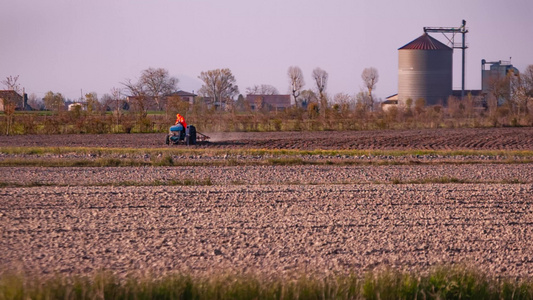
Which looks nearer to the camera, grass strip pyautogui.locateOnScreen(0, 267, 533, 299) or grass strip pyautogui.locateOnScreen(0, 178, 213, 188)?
grass strip pyautogui.locateOnScreen(0, 267, 533, 299)

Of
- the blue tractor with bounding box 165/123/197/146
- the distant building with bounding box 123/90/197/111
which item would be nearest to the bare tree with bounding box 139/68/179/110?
the distant building with bounding box 123/90/197/111

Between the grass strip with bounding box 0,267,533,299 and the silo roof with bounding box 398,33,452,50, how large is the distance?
64.5 meters

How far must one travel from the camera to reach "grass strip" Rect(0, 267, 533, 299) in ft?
20.7

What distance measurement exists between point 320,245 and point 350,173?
9232mm

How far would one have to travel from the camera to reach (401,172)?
1847cm

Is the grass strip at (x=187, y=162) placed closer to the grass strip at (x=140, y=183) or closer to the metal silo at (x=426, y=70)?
the grass strip at (x=140, y=183)

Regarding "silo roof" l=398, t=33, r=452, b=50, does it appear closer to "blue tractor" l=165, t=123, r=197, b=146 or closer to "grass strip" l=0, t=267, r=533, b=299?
"blue tractor" l=165, t=123, r=197, b=146

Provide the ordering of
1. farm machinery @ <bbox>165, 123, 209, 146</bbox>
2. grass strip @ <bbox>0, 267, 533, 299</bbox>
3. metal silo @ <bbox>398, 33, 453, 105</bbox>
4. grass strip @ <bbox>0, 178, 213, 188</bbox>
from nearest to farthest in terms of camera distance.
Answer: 1. grass strip @ <bbox>0, 267, 533, 299</bbox>
2. grass strip @ <bbox>0, 178, 213, 188</bbox>
3. farm machinery @ <bbox>165, 123, 209, 146</bbox>
4. metal silo @ <bbox>398, 33, 453, 105</bbox>

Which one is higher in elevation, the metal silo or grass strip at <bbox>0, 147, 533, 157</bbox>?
the metal silo

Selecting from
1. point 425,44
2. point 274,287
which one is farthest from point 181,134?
point 425,44

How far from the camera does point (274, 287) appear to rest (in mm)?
6613

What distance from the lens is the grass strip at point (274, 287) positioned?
20.7 feet

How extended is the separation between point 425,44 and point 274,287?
66.2 meters

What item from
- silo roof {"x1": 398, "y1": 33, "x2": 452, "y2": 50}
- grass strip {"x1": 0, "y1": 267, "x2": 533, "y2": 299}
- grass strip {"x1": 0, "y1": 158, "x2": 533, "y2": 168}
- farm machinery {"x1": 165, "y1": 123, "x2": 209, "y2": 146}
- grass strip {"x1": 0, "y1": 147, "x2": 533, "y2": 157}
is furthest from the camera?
silo roof {"x1": 398, "y1": 33, "x2": 452, "y2": 50}
